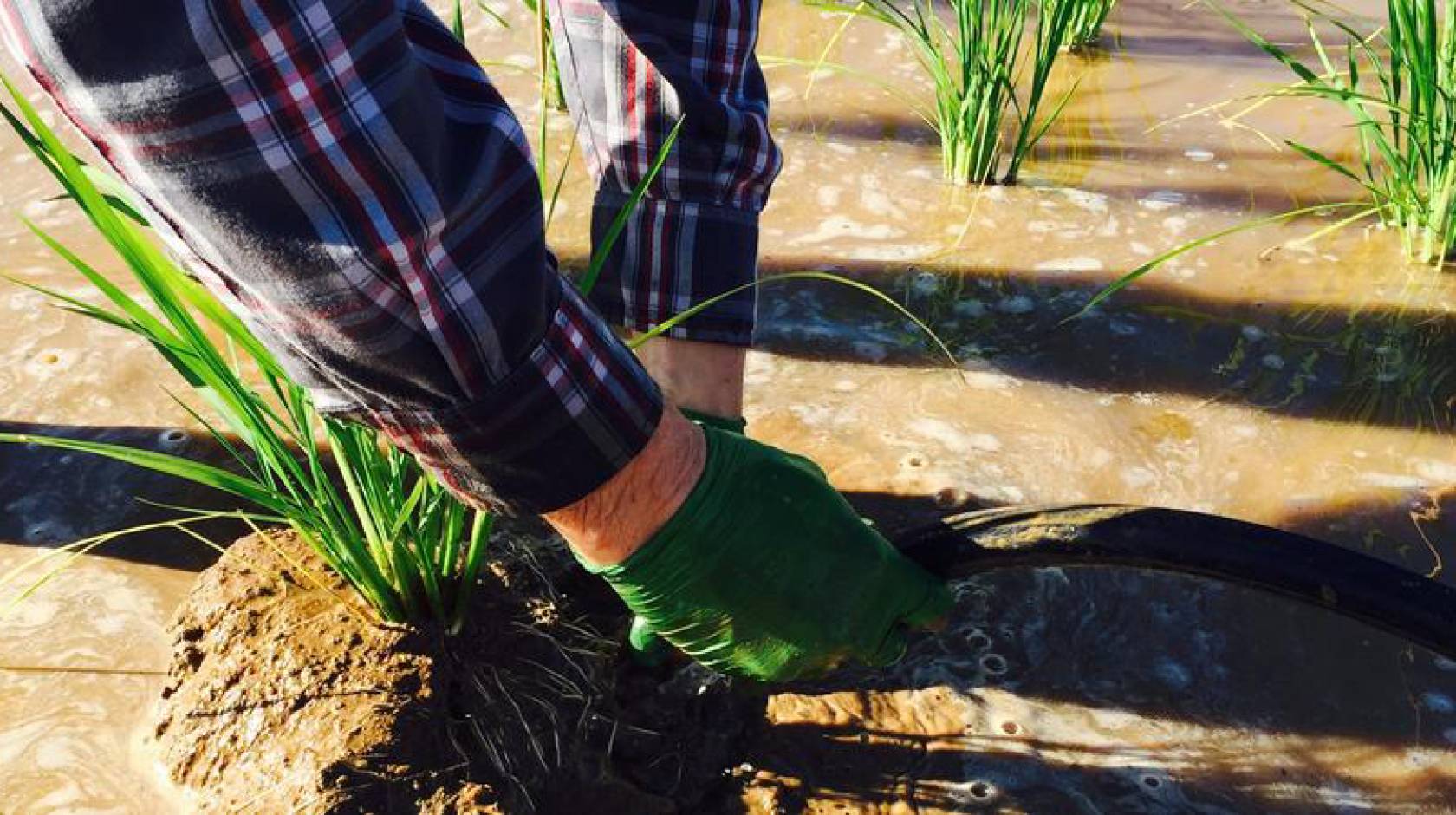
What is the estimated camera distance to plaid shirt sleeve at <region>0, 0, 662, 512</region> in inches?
29.9

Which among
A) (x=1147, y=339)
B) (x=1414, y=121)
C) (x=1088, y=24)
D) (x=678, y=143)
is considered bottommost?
(x=1147, y=339)

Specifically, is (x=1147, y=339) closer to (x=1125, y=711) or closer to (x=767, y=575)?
(x=1125, y=711)

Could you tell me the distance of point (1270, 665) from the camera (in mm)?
1564

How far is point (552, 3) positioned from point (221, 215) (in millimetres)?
735

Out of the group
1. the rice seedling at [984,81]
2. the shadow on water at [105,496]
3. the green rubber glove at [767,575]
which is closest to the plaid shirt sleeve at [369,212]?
the green rubber glove at [767,575]

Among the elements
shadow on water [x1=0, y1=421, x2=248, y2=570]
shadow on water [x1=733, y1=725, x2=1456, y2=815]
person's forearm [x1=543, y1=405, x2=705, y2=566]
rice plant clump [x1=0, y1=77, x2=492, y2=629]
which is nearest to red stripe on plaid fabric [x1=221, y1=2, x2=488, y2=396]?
person's forearm [x1=543, y1=405, x2=705, y2=566]

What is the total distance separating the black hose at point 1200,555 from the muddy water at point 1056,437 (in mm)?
258

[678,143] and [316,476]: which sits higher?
[678,143]

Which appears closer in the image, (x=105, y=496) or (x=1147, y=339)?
(x=105, y=496)

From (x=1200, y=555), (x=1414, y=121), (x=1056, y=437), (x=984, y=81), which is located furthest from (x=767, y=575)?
(x=1414, y=121)

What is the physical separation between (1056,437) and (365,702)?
1.06 meters

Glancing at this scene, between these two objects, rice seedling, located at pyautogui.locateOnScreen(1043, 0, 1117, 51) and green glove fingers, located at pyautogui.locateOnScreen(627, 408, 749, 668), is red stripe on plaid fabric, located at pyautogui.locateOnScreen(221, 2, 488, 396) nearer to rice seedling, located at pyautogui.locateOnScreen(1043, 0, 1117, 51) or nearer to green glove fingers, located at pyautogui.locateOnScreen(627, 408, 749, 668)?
green glove fingers, located at pyautogui.locateOnScreen(627, 408, 749, 668)

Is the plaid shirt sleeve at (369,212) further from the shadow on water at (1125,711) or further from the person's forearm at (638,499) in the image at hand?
the shadow on water at (1125,711)

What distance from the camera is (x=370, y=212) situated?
83 cm
